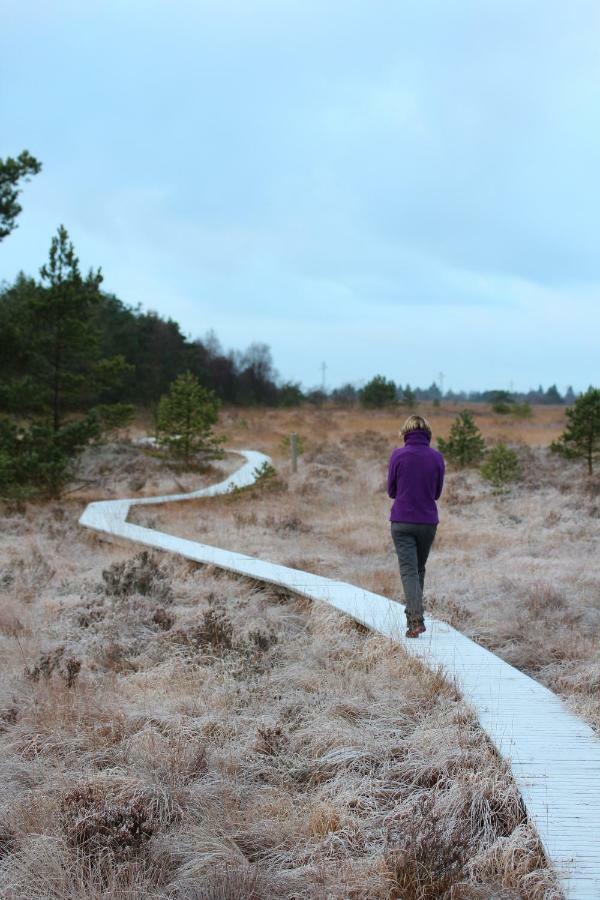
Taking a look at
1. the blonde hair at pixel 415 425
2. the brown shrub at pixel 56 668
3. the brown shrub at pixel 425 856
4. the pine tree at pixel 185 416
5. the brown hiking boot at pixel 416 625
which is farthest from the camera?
the pine tree at pixel 185 416

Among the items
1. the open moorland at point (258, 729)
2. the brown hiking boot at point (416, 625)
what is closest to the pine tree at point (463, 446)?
the open moorland at point (258, 729)

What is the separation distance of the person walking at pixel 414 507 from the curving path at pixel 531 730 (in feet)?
1.28

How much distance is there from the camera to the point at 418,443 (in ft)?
20.1

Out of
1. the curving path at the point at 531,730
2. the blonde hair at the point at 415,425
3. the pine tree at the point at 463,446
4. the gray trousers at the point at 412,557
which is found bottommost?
the curving path at the point at 531,730

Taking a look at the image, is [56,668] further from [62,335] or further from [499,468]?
[499,468]

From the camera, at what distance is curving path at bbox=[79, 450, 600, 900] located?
3074 millimetres

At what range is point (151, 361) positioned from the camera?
41844mm

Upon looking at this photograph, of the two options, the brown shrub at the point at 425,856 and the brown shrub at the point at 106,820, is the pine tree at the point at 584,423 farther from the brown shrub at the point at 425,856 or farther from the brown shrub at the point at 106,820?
the brown shrub at the point at 106,820

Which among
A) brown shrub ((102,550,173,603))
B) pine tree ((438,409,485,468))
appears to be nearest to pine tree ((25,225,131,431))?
brown shrub ((102,550,173,603))

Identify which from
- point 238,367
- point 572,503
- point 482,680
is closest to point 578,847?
point 482,680

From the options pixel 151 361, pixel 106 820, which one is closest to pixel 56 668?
pixel 106 820

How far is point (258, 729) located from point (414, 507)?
242 centimetres

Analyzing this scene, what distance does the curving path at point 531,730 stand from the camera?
3074mm

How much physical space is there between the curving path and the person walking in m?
0.39
